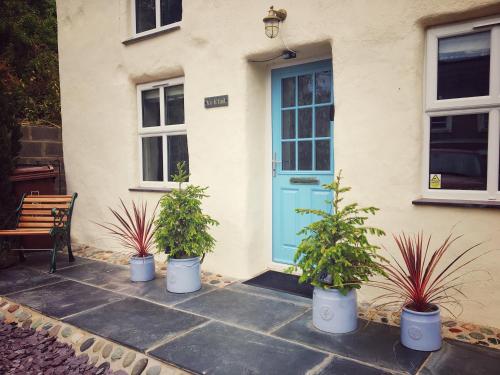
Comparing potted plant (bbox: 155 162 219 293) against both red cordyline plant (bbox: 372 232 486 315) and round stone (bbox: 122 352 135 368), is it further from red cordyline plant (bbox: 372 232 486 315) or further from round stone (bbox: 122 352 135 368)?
red cordyline plant (bbox: 372 232 486 315)

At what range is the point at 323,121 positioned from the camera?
4551mm

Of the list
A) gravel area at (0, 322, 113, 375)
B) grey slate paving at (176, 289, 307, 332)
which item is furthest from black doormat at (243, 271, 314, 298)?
gravel area at (0, 322, 113, 375)

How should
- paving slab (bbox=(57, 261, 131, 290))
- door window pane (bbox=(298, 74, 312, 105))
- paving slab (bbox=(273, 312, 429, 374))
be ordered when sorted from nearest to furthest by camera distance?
paving slab (bbox=(273, 312, 429, 374)) → door window pane (bbox=(298, 74, 312, 105)) → paving slab (bbox=(57, 261, 131, 290))

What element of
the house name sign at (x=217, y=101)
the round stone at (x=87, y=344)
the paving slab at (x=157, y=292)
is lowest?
the round stone at (x=87, y=344)

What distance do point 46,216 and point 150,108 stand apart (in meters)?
2.26

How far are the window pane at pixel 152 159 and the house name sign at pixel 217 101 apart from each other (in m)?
1.34

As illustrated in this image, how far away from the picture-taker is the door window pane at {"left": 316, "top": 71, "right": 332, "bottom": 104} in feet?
14.7

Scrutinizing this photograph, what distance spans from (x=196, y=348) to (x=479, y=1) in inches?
140

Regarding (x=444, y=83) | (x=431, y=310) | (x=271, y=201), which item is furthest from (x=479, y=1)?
(x=271, y=201)

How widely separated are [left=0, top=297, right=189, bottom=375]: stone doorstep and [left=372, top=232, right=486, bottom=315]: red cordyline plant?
1801 mm

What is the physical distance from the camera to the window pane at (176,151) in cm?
562

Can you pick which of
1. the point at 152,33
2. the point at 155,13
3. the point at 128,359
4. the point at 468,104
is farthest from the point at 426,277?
the point at 155,13

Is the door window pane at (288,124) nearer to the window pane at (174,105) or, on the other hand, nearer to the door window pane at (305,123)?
the door window pane at (305,123)

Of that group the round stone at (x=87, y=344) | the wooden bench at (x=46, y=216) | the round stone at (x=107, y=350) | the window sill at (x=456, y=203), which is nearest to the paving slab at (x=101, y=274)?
the wooden bench at (x=46, y=216)
